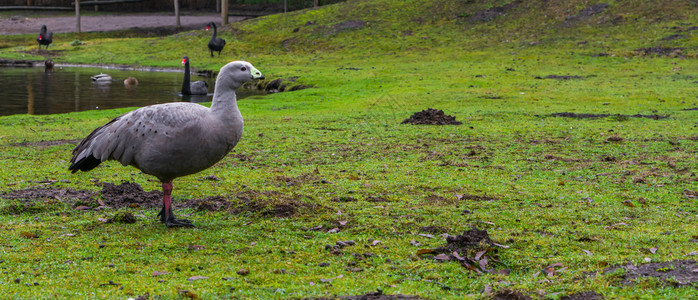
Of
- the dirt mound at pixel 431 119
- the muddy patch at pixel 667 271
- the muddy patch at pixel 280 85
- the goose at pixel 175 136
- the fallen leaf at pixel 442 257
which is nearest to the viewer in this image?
the muddy patch at pixel 667 271

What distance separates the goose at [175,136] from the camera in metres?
7.93

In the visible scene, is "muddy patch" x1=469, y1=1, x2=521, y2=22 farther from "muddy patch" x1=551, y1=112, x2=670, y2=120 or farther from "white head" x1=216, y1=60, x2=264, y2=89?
"white head" x1=216, y1=60, x2=264, y2=89

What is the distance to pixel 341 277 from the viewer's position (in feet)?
21.3

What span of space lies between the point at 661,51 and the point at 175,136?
35.6m

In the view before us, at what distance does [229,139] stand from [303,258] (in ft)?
6.16

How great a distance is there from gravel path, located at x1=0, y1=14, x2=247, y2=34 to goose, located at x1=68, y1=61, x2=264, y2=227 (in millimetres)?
58104

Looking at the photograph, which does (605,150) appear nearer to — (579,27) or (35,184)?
(35,184)

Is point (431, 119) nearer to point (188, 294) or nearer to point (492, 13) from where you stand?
point (188, 294)

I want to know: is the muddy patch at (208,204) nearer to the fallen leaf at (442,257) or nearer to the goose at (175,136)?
the goose at (175,136)

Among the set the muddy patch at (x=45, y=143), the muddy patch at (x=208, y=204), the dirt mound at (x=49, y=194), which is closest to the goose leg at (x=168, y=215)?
the muddy patch at (x=208, y=204)

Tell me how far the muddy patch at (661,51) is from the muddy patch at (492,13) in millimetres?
13150

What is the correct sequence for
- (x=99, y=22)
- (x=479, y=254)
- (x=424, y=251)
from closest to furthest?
1. (x=479, y=254)
2. (x=424, y=251)
3. (x=99, y=22)

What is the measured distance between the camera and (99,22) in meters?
68.8

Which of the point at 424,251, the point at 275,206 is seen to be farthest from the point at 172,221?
the point at 424,251
